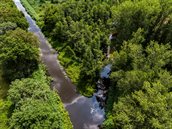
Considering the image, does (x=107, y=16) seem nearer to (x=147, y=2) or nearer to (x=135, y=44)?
(x=147, y=2)

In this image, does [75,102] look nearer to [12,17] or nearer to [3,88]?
[3,88]

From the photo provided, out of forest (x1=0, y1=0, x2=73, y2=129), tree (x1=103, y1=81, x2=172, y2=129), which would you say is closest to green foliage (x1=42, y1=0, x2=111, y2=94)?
forest (x1=0, y1=0, x2=73, y2=129)

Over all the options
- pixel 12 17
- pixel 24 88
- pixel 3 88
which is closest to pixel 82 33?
pixel 12 17

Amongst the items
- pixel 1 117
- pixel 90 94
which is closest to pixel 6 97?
pixel 1 117

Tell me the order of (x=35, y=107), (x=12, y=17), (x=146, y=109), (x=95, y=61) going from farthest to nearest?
(x=12, y=17), (x=95, y=61), (x=35, y=107), (x=146, y=109)

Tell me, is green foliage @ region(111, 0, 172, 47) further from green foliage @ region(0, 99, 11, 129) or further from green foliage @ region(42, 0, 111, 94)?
green foliage @ region(0, 99, 11, 129)

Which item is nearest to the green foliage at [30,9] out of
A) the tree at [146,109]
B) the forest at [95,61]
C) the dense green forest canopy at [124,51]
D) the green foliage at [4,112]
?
the dense green forest canopy at [124,51]
